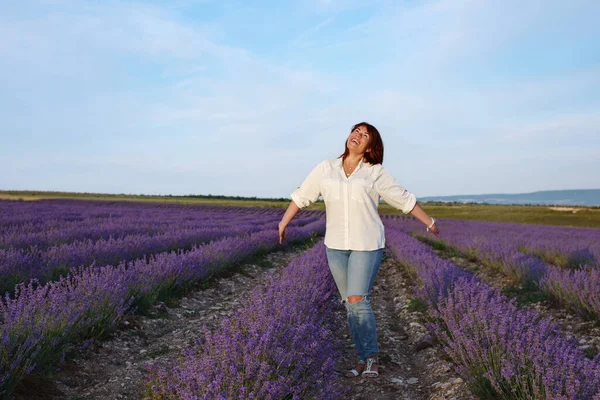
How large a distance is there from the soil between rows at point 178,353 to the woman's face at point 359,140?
177cm

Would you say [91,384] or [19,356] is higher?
[19,356]

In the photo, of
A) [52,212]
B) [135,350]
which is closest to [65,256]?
[135,350]

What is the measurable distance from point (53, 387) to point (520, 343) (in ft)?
9.88

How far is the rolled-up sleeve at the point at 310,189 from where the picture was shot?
3.45 metres

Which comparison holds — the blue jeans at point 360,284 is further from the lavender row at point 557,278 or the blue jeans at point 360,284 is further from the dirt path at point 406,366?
the lavender row at point 557,278

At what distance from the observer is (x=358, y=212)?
324cm

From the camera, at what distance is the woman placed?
3.22 meters

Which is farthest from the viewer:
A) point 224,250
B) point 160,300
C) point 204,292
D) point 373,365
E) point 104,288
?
point 224,250

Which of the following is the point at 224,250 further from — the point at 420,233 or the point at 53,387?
the point at 420,233

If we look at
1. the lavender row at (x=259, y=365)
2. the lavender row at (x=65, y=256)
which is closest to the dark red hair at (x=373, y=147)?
the lavender row at (x=259, y=365)

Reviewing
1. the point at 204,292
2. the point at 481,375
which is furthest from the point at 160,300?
the point at 481,375

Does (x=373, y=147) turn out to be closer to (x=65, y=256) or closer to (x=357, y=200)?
(x=357, y=200)

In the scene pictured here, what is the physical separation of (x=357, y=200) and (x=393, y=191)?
29 cm

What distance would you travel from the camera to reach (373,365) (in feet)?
11.4
